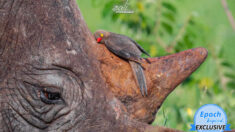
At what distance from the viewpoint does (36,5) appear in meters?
3.88

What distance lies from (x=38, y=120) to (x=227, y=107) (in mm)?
3186

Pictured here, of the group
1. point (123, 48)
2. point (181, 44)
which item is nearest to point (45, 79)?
point (123, 48)

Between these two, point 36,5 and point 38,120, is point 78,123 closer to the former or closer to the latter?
point 38,120

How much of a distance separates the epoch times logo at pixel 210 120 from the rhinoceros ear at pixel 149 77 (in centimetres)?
36

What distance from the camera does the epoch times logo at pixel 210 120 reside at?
4.03 meters

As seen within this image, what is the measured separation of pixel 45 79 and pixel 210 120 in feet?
4.94

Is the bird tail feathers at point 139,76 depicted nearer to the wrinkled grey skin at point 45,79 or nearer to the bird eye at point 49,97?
the wrinkled grey skin at point 45,79

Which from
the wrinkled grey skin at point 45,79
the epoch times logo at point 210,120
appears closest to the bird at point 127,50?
the wrinkled grey skin at point 45,79

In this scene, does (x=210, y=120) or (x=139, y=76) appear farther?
(x=210, y=120)

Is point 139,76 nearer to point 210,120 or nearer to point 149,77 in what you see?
point 149,77

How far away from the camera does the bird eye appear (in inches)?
149

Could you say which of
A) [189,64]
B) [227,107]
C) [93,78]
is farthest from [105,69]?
[227,107]

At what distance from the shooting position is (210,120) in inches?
160

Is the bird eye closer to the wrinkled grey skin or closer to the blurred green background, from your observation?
the wrinkled grey skin
